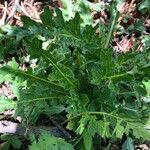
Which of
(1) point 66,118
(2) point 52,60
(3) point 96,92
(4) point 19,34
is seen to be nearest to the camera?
(2) point 52,60

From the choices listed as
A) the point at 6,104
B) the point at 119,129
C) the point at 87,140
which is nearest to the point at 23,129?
the point at 6,104

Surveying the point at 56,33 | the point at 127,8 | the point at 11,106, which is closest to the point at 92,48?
the point at 56,33

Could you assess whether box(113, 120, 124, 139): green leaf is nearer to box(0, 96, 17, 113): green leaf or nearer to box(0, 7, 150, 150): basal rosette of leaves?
box(0, 7, 150, 150): basal rosette of leaves

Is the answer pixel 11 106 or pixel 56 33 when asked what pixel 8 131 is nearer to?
pixel 11 106

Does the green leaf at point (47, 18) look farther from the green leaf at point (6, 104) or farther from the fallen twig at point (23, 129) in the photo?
the fallen twig at point (23, 129)

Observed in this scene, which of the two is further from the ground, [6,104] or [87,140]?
[6,104]

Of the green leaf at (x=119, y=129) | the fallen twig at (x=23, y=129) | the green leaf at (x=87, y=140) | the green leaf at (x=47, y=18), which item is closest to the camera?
the green leaf at (x=119, y=129)

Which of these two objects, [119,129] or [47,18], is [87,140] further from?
[47,18]

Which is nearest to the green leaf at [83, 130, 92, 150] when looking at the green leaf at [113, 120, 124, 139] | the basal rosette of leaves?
the basal rosette of leaves

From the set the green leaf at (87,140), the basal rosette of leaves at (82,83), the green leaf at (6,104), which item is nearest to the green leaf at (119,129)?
the basal rosette of leaves at (82,83)
